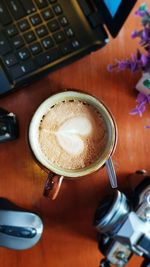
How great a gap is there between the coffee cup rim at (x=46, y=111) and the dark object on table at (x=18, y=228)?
7cm

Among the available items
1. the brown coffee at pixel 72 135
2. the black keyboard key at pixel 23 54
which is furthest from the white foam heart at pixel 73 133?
the black keyboard key at pixel 23 54

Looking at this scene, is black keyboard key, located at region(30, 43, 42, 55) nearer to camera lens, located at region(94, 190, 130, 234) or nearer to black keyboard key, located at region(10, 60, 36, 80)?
black keyboard key, located at region(10, 60, 36, 80)

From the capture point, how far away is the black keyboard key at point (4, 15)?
616 mm

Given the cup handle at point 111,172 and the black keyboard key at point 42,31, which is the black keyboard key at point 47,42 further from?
the cup handle at point 111,172

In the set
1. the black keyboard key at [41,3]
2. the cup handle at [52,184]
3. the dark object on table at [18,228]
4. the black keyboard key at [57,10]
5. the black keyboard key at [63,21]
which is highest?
the black keyboard key at [41,3]

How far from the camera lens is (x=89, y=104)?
23.6 inches

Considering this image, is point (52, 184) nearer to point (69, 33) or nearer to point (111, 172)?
point (111, 172)

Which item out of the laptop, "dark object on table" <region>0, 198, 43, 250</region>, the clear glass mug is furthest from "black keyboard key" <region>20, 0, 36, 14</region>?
"dark object on table" <region>0, 198, 43, 250</region>

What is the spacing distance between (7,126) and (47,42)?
0.40ft

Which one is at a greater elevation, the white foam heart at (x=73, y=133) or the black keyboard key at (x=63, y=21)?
the black keyboard key at (x=63, y=21)

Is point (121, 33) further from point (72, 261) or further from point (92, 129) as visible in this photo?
point (72, 261)

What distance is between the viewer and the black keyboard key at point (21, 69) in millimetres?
608

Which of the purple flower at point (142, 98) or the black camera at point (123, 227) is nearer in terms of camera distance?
the black camera at point (123, 227)

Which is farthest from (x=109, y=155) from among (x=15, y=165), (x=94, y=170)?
(x=15, y=165)
